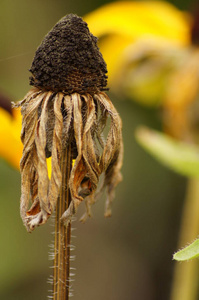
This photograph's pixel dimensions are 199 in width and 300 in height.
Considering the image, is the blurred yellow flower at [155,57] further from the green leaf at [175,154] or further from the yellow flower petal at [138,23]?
the green leaf at [175,154]

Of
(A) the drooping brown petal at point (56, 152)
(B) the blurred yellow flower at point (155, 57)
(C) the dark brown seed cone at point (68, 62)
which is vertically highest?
(B) the blurred yellow flower at point (155, 57)

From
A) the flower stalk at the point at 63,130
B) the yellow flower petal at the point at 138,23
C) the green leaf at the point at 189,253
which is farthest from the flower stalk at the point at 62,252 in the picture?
the yellow flower petal at the point at 138,23

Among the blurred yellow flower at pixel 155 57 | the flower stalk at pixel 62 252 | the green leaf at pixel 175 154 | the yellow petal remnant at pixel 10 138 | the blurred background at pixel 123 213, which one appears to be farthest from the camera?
the blurred background at pixel 123 213

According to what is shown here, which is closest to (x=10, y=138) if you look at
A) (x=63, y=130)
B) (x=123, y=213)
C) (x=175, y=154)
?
(x=63, y=130)

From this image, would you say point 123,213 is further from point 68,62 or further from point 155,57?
point 68,62

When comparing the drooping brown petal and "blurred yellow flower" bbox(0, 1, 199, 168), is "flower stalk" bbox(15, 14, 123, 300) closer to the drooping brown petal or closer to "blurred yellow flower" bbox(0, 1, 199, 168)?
the drooping brown petal

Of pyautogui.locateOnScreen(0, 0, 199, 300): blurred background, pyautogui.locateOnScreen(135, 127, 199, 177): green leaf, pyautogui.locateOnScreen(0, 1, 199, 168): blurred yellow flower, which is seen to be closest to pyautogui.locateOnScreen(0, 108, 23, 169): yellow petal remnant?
pyautogui.locateOnScreen(135, 127, 199, 177): green leaf

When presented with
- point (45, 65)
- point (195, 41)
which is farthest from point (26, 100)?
point (195, 41)
